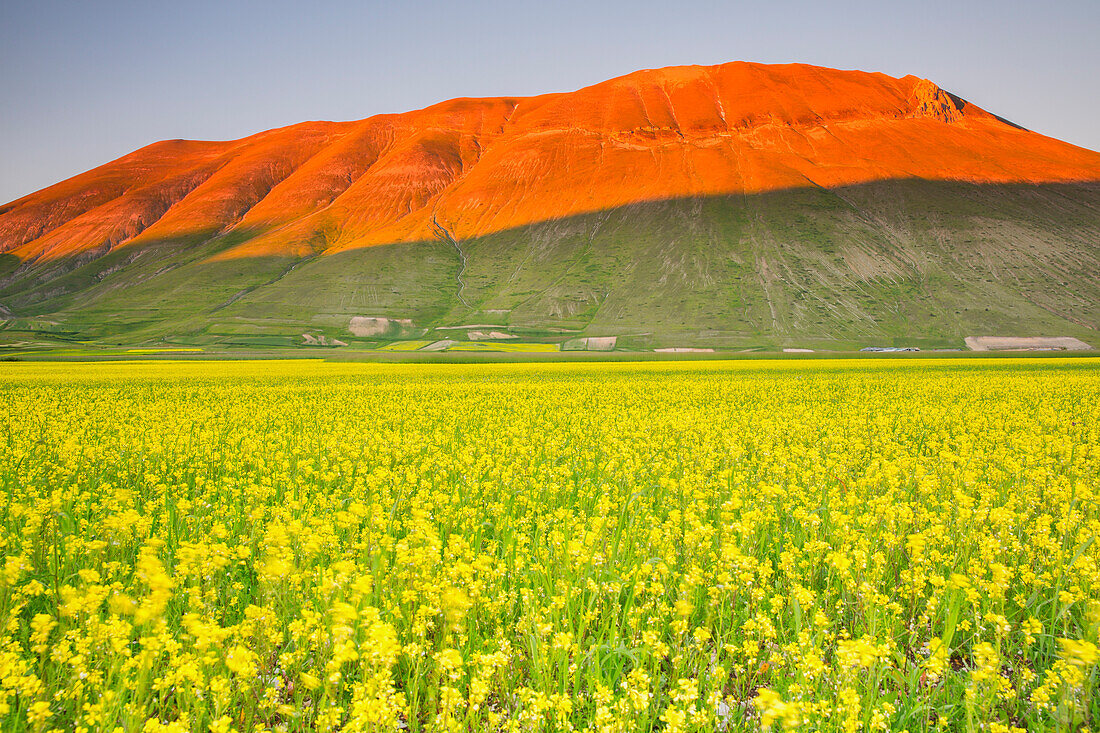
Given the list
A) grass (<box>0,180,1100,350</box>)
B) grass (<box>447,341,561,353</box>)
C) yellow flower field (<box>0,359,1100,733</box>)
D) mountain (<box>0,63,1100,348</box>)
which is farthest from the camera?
mountain (<box>0,63,1100,348</box>)

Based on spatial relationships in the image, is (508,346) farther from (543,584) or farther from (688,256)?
(543,584)

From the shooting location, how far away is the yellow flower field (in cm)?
352

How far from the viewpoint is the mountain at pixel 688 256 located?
4828 inches

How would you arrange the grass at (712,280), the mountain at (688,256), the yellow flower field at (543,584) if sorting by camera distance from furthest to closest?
the mountain at (688,256), the grass at (712,280), the yellow flower field at (543,584)

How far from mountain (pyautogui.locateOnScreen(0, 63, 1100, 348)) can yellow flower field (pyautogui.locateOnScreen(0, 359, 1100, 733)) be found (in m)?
103

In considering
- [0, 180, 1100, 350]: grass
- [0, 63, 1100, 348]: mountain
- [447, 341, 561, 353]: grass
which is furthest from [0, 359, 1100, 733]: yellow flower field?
[0, 63, 1100, 348]: mountain

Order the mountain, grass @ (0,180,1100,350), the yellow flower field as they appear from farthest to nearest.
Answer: the mountain, grass @ (0,180,1100,350), the yellow flower field

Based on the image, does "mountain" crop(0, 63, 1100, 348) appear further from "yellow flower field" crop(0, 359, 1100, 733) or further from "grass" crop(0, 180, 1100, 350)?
"yellow flower field" crop(0, 359, 1100, 733)

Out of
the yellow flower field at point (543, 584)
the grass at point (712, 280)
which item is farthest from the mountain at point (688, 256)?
the yellow flower field at point (543, 584)

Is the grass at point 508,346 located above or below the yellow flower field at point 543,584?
above

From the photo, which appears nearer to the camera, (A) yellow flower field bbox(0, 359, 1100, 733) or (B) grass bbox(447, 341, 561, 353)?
(A) yellow flower field bbox(0, 359, 1100, 733)

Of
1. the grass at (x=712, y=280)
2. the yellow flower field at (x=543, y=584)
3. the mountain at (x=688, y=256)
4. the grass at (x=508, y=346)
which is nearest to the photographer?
the yellow flower field at (x=543, y=584)

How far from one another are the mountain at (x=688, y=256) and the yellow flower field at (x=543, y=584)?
103 metres

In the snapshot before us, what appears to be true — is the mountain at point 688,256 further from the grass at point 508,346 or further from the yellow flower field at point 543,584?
the yellow flower field at point 543,584
